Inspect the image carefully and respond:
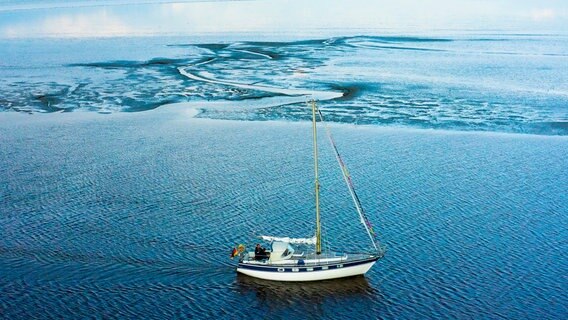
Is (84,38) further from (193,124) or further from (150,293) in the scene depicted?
(150,293)

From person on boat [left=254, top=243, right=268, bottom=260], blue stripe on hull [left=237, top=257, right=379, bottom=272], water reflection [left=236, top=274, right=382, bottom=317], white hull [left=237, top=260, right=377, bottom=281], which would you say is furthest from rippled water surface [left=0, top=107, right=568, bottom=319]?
person on boat [left=254, top=243, right=268, bottom=260]

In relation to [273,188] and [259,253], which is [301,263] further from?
[273,188]

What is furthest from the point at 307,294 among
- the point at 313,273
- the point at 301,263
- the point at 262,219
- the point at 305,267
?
the point at 262,219

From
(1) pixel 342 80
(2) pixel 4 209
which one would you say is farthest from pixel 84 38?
(2) pixel 4 209

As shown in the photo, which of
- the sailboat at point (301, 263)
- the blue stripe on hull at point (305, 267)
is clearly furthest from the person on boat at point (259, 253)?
the blue stripe on hull at point (305, 267)

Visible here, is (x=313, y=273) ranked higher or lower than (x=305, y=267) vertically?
lower

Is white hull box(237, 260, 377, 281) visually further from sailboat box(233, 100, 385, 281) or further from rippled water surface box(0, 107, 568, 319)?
rippled water surface box(0, 107, 568, 319)
